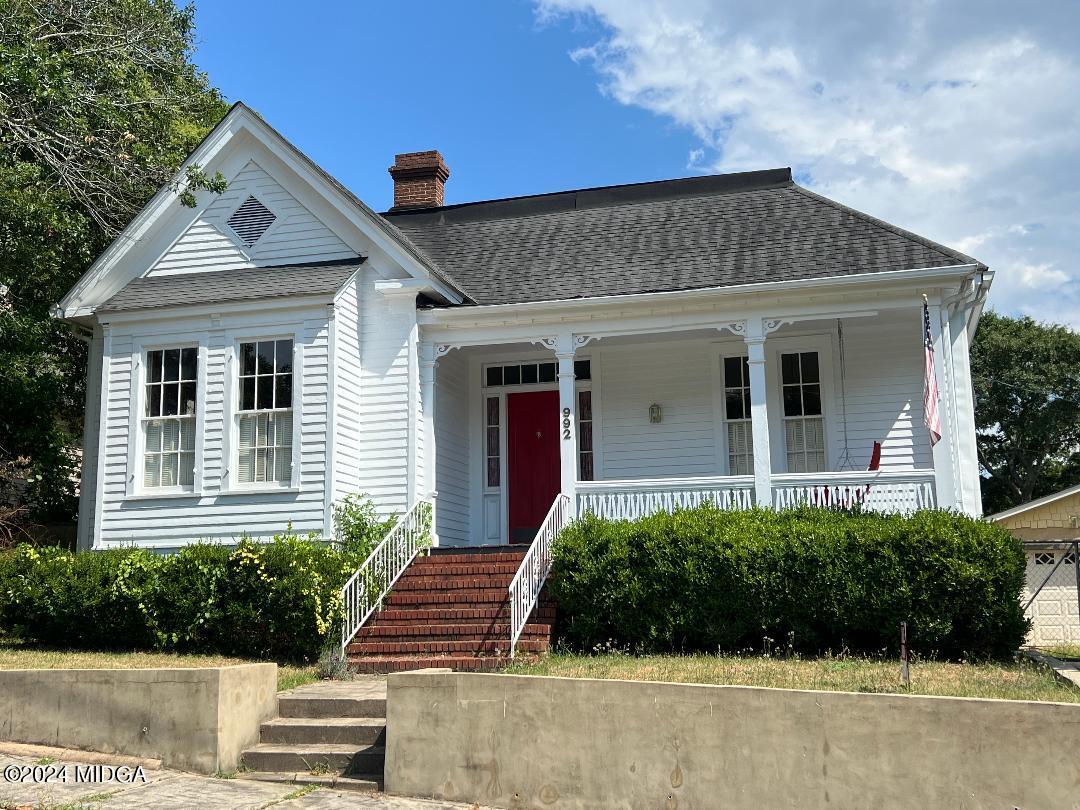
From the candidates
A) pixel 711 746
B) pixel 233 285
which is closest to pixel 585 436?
pixel 233 285

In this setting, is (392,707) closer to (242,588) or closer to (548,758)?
(548,758)

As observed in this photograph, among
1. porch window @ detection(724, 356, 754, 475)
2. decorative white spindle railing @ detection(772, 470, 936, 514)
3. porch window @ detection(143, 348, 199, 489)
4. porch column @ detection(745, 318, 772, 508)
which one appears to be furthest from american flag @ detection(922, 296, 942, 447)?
porch window @ detection(143, 348, 199, 489)

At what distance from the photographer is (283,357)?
14.7 metres

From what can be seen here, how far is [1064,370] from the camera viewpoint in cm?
3609

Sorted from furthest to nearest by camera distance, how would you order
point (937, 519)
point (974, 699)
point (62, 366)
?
1. point (62, 366)
2. point (937, 519)
3. point (974, 699)

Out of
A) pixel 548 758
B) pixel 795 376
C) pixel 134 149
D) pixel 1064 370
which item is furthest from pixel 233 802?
pixel 1064 370

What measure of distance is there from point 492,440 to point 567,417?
97.8 inches

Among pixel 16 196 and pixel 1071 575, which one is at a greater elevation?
pixel 16 196

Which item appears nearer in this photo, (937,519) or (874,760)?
(874,760)

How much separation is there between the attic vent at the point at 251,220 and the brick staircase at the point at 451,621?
18.9ft

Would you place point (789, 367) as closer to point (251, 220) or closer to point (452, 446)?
point (452, 446)

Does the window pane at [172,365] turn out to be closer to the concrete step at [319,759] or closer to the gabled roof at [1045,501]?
the concrete step at [319,759]

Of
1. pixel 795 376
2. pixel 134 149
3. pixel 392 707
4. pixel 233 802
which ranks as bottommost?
pixel 233 802

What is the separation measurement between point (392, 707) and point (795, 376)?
9.36 meters
